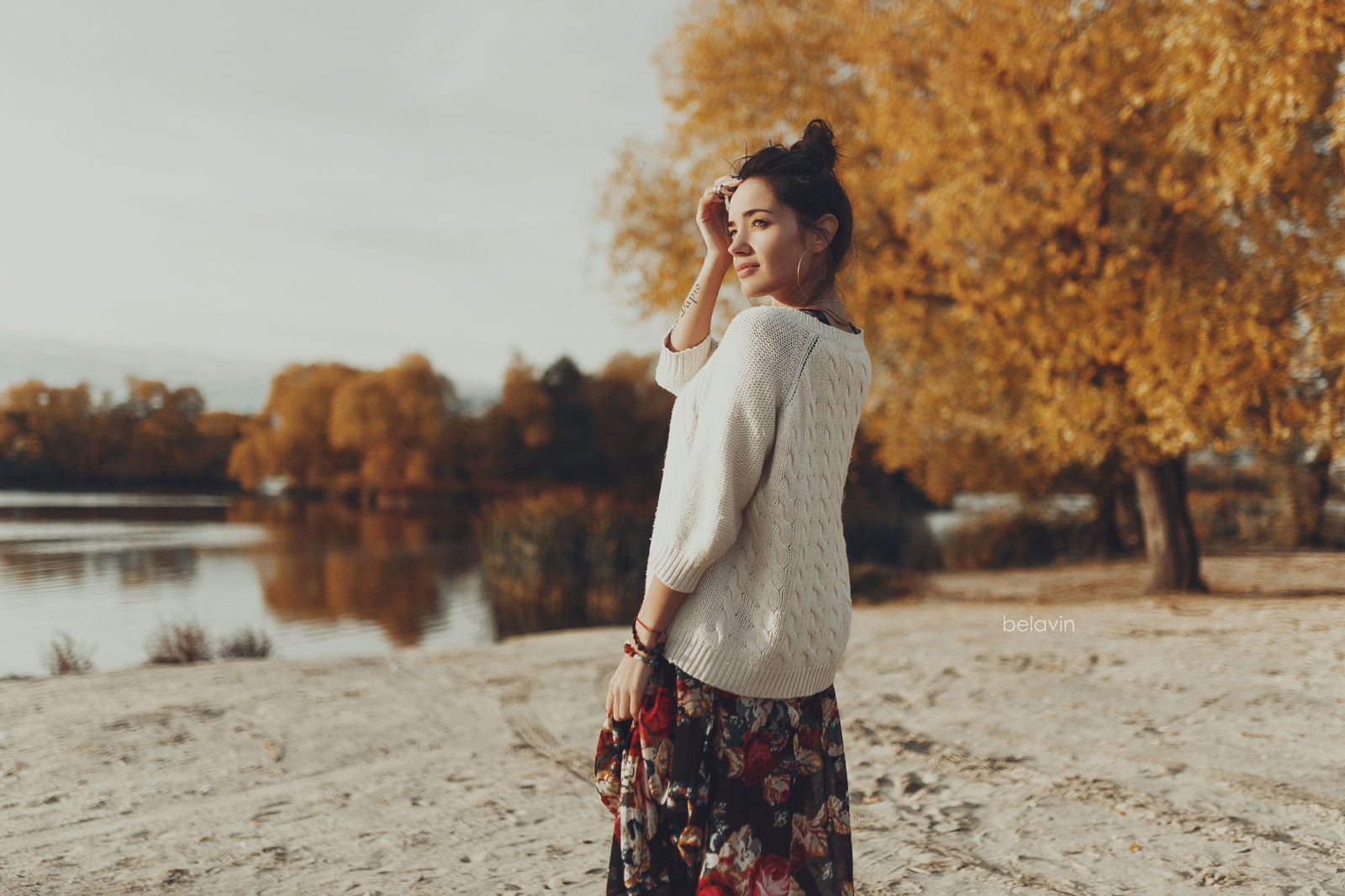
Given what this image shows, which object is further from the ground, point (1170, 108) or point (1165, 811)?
point (1170, 108)

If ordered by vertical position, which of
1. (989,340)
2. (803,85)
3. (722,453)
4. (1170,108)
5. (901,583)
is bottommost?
(901,583)

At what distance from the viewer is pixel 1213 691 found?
4609 millimetres

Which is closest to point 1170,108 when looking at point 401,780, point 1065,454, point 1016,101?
point 1016,101

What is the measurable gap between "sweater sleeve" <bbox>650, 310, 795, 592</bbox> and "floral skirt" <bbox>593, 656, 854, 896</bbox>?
22cm

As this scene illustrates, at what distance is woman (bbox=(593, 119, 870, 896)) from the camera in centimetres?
140

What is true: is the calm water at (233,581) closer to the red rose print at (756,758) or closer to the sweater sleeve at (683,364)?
the sweater sleeve at (683,364)

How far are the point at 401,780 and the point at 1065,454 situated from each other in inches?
245

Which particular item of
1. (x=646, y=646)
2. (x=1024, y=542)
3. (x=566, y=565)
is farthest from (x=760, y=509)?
(x=1024, y=542)

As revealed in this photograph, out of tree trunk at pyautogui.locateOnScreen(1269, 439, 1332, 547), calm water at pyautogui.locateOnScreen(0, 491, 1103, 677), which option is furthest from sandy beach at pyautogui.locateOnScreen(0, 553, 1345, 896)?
tree trunk at pyautogui.locateOnScreen(1269, 439, 1332, 547)

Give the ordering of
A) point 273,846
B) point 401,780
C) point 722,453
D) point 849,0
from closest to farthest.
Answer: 1. point 722,453
2. point 273,846
3. point 401,780
4. point 849,0

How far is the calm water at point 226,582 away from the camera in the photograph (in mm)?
10133

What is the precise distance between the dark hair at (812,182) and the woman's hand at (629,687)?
0.69 m

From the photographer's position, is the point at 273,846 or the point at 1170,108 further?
the point at 1170,108

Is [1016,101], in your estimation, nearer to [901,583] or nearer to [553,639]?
[553,639]
